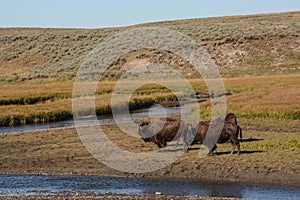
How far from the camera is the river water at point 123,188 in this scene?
1530 cm

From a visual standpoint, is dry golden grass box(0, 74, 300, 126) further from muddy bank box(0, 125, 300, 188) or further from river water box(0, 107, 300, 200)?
river water box(0, 107, 300, 200)

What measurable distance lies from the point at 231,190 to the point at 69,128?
14.7 metres

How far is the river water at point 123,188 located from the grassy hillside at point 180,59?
5139 cm

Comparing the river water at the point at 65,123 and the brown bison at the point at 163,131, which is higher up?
the river water at the point at 65,123

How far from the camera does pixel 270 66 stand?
243 feet

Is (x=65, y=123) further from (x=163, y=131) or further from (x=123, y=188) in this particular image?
(x=123, y=188)

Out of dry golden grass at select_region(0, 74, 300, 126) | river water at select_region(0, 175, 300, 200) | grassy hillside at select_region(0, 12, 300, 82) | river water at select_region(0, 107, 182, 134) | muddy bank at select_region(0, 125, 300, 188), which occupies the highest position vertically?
grassy hillside at select_region(0, 12, 300, 82)

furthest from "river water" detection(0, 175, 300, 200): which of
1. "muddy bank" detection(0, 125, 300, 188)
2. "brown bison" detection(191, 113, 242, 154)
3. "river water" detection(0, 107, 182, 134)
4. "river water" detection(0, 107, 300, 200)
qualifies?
"river water" detection(0, 107, 182, 134)

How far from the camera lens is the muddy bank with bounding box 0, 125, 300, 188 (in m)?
17.0

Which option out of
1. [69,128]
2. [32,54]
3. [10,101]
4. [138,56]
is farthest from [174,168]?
[32,54]

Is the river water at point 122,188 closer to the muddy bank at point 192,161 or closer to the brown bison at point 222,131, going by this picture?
the muddy bank at point 192,161

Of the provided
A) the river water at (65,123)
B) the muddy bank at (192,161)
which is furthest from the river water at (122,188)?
the river water at (65,123)

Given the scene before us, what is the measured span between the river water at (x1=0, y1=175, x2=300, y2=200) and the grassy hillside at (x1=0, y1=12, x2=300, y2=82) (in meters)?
51.4

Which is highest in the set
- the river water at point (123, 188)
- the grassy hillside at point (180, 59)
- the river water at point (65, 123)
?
the grassy hillside at point (180, 59)
